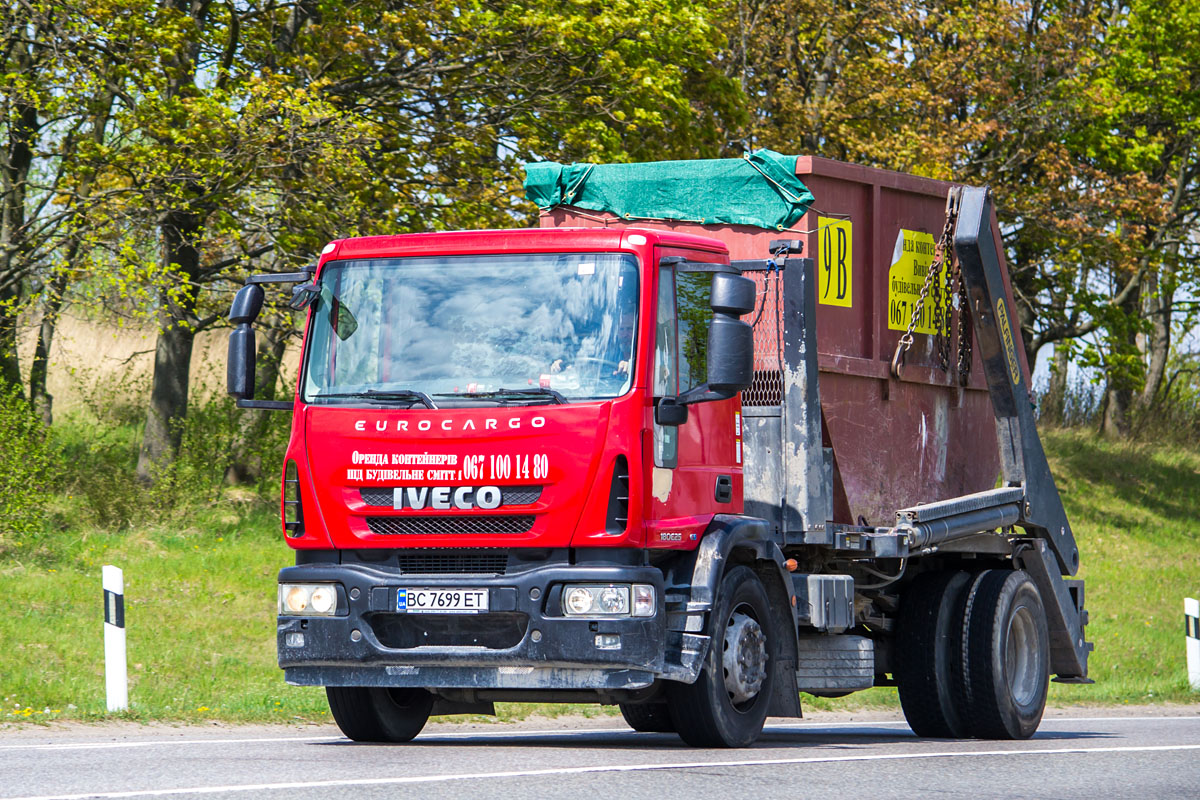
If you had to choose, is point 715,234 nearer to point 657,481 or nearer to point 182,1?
point 657,481

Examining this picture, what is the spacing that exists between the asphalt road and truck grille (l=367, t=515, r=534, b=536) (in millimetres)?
1154

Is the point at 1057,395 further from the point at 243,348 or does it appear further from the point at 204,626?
the point at 243,348

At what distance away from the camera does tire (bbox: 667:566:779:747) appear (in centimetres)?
891

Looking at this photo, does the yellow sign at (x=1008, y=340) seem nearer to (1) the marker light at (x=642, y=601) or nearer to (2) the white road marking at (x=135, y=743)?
(1) the marker light at (x=642, y=601)

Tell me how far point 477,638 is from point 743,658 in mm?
1529

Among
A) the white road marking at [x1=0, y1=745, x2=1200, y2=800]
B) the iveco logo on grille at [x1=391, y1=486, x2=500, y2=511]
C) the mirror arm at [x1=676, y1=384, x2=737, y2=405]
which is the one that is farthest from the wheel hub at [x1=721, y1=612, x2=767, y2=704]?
the iveco logo on grille at [x1=391, y1=486, x2=500, y2=511]

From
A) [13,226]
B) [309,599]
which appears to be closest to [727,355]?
[309,599]

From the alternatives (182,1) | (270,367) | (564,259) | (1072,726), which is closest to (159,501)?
(270,367)

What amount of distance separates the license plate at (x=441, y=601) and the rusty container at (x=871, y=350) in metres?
2.16

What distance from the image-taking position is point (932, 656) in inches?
449

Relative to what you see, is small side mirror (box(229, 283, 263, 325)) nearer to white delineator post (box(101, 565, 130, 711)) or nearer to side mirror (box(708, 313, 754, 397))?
side mirror (box(708, 313, 754, 397))

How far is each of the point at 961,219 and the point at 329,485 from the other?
5.13 metres

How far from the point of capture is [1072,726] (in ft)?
44.6

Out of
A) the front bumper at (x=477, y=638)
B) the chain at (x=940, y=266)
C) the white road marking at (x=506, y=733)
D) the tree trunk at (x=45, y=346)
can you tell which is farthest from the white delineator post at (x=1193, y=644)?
the tree trunk at (x=45, y=346)
